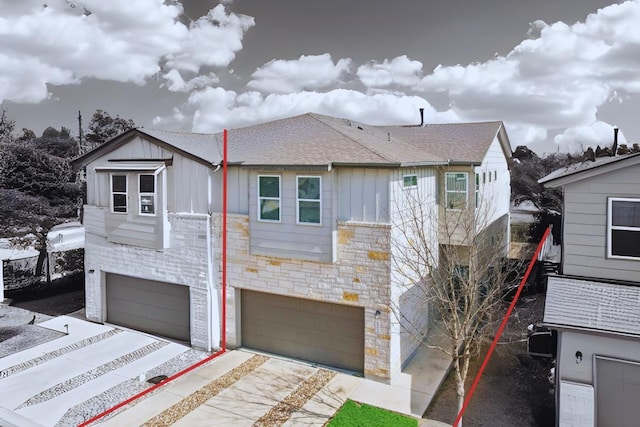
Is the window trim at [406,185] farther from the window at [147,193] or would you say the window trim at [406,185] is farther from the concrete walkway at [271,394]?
the window at [147,193]

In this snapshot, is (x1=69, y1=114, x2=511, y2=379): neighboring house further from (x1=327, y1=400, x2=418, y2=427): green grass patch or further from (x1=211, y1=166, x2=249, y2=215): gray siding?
(x1=327, y1=400, x2=418, y2=427): green grass patch

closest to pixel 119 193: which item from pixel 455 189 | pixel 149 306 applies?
pixel 149 306

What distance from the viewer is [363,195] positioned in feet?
37.7

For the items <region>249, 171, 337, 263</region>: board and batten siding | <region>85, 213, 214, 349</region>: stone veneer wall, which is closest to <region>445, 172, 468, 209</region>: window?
<region>249, 171, 337, 263</region>: board and batten siding

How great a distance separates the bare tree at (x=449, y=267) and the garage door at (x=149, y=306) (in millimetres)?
7213

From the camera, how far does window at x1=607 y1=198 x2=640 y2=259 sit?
9.36m

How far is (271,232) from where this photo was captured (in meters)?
Result: 12.5

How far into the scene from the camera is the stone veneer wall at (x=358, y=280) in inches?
446

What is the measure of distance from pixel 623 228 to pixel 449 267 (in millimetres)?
3653

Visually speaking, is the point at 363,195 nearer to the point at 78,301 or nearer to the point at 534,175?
the point at 78,301

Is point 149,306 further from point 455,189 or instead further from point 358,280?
point 455,189

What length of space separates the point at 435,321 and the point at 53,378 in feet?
38.8

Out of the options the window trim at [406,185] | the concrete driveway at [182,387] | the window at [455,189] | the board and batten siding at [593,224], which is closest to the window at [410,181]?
the window trim at [406,185]

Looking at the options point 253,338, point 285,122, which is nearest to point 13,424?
point 253,338
